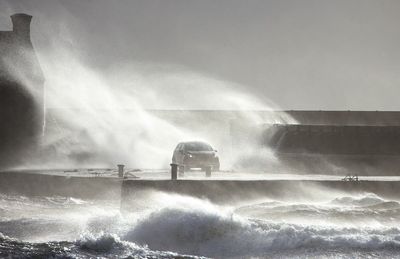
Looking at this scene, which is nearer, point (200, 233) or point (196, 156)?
point (200, 233)

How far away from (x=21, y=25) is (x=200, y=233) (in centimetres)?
2747

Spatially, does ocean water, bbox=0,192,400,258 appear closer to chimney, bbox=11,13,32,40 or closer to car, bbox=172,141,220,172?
car, bbox=172,141,220,172

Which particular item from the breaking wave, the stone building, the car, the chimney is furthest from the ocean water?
the chimney

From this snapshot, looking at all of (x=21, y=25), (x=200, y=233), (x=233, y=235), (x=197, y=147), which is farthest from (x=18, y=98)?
(x=233, y=235)

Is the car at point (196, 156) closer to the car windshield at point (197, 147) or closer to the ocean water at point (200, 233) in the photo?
the car windshield at point (197, 147)

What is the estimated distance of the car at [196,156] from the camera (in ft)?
104

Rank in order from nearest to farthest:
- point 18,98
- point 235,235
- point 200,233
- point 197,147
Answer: point 235,235
point 200,233
point 197,147
point 18,98

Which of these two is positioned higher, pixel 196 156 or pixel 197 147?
pixel 197 147

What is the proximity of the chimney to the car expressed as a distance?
1481 cm

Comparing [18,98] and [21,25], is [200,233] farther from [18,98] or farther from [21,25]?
[21,25]

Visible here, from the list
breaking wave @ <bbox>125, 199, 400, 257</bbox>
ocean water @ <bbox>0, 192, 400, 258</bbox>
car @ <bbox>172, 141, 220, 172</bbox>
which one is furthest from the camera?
car @ <bbox>172, 141, 220, 172</bbox>

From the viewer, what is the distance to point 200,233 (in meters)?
19.1

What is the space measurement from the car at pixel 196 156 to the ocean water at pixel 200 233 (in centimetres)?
753

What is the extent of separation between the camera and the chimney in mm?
42594
